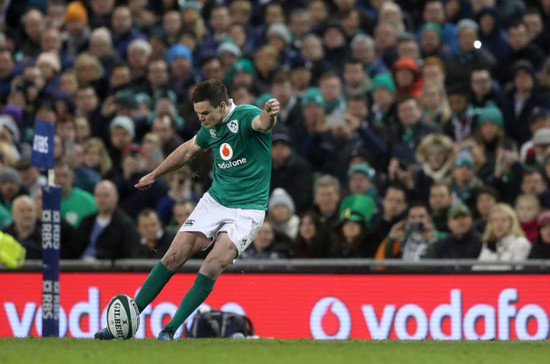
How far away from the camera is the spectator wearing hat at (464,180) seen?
46.1 ft

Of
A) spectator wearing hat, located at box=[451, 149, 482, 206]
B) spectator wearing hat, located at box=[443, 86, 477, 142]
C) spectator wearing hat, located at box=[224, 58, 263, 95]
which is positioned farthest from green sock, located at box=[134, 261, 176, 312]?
spectator wearing hat, located at box=[224, 58, 263, 95]

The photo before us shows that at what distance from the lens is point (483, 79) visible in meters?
15.9

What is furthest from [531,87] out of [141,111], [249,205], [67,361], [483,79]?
[67,361]

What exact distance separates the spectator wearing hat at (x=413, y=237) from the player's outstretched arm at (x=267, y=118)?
3.91 m

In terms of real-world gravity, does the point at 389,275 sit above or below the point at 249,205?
below

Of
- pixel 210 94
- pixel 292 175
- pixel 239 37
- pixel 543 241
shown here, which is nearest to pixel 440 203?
pixel 543 241

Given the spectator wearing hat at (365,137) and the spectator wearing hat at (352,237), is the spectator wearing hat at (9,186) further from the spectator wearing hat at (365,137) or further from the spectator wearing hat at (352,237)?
the spectator wearing hat at (352,237)

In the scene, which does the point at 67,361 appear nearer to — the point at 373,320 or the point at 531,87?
the point at 373,320

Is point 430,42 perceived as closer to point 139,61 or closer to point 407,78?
point 407,78

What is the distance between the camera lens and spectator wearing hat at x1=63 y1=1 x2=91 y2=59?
63.7ft

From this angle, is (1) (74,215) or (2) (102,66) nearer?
(1) (74,215)

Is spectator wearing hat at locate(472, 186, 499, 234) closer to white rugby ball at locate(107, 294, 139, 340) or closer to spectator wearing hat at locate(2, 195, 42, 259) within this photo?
white rugby ball at locate(107, 294, 139, 340)

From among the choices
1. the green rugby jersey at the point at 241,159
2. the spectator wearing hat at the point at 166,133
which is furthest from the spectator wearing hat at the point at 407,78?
the green rugby jersey at the point at 241,159

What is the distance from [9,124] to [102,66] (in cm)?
222
